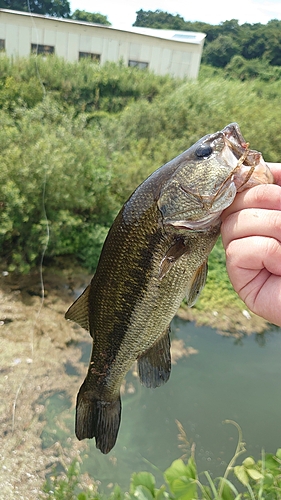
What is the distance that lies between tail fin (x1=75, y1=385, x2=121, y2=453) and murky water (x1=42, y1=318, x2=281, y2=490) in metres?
2.07

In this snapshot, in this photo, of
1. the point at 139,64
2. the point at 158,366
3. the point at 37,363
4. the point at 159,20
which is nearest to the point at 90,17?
the point at 159,20

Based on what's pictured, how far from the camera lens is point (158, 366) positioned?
1.39 m

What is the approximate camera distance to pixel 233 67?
27859 mm

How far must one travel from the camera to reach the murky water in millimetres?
3619

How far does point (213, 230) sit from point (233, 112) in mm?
8511

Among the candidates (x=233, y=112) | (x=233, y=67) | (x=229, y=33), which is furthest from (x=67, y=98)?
(x=229, y=33)

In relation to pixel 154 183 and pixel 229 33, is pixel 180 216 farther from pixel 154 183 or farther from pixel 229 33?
pixel 229 33

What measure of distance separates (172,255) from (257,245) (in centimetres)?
25

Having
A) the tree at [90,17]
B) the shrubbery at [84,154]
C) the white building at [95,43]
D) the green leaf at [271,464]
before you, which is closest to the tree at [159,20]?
the tree at [90,17]

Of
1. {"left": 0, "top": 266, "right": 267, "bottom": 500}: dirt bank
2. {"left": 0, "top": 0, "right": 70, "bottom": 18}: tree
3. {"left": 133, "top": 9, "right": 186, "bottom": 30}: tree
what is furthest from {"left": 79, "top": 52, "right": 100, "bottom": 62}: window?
{"left": 133, "top": 9, "right": 186, "bottom": 30}: tree

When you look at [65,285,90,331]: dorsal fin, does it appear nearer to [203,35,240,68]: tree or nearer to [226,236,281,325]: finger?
[226,236,281,325]: finger

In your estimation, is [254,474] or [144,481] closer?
[144,481]

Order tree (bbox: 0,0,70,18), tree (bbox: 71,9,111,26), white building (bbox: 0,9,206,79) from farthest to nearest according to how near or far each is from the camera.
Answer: tree (bbox: 71,9,111,26), tree (bbox: 0,0,70,18), white building (bbox: 0,9,206,79)

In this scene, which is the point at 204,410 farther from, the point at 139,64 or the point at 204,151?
the point at 139,64
